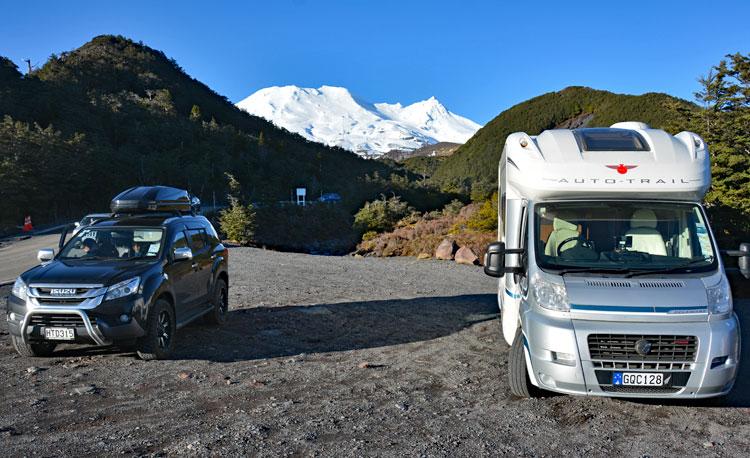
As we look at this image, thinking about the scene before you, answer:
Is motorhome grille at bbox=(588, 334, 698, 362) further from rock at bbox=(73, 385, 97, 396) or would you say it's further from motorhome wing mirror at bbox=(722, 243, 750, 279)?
rock at bbox=(73, 385, 97, 396)

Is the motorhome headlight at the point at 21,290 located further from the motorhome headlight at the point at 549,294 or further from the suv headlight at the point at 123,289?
the motorhome headlight at the point at 549,294

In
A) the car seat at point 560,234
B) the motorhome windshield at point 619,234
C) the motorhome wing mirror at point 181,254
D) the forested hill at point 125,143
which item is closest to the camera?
the motorhome windshield at point 619,234

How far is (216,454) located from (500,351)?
4832mm

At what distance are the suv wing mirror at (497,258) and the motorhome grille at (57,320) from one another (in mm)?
4782

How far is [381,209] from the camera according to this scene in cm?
3700

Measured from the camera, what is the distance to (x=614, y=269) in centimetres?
573

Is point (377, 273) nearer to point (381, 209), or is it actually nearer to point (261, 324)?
point (261, 324)

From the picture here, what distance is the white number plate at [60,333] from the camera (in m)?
7.05

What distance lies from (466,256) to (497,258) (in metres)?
15.4

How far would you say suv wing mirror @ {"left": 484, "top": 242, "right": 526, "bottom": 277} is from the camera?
621 centimetres

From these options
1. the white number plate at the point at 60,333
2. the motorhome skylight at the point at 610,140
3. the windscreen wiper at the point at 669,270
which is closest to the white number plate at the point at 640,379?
the windscreen wiper at the point at 669,270

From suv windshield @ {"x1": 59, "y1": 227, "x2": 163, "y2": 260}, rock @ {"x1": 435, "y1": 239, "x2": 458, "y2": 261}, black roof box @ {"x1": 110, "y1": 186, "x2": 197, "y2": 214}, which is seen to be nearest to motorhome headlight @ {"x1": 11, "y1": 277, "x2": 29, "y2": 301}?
suv windshield @ {"x1": 59, "y1": 227, "x2": 163, "y2": 260}

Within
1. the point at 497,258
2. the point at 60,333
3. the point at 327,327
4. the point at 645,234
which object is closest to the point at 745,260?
the point at 645,234

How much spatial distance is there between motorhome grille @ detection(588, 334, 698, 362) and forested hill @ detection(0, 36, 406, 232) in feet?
136
